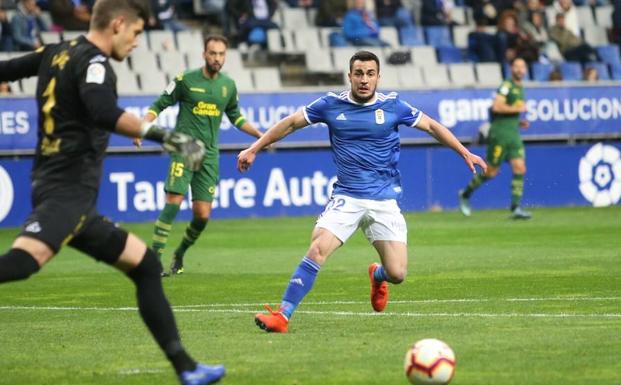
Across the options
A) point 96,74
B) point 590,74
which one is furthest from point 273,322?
point 590,74

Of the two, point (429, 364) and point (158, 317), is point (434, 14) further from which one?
point (158, 317)

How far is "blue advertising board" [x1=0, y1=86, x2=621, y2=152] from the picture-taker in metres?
25.3

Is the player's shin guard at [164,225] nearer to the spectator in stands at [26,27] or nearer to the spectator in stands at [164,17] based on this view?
the spectator in stands at [26,27]

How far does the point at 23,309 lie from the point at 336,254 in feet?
23.0

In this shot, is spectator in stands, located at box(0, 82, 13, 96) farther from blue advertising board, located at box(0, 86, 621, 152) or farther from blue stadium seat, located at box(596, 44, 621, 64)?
blue stadium seat, located at box(596, 44, 621, 64)

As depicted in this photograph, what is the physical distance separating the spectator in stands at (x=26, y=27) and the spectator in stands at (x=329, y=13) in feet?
19.8

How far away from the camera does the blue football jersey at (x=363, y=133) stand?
12.3 meters

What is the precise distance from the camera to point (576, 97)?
29562 millimetres

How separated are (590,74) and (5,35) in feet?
38.8

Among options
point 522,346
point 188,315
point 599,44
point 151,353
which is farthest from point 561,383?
point 599,44

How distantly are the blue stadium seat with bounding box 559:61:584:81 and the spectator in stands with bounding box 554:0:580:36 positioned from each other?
158 cm

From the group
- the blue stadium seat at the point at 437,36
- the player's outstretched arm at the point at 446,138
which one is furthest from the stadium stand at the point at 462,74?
the player's outstretched arm at the point at 446,138

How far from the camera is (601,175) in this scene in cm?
2898

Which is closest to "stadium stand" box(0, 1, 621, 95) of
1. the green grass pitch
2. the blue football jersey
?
the green grass pitch
